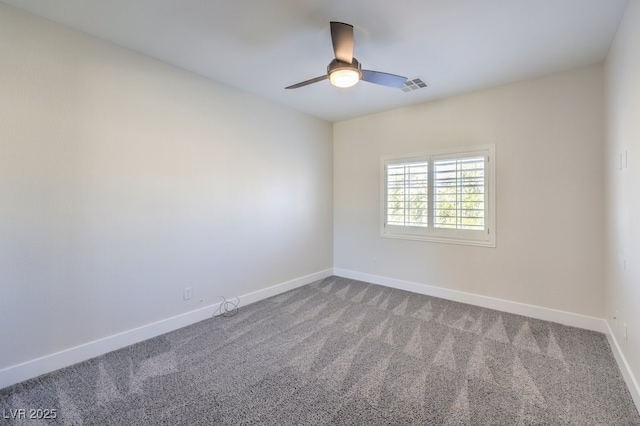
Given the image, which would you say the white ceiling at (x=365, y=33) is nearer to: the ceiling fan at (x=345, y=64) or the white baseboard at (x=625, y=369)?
the ceiling fan at (x=345, y=64)

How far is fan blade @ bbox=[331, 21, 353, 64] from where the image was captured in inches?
85.9

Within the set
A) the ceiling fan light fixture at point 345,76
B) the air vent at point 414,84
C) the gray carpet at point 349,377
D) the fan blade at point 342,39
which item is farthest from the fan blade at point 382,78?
the gray carpet at point 349,377

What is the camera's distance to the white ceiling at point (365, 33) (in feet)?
6.87

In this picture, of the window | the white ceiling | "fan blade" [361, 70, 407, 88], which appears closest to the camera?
the white ceiling

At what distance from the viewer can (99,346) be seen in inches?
99.6

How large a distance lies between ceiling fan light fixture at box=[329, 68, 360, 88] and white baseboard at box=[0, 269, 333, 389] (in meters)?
2.82

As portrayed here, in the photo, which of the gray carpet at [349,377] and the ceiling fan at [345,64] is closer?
the gray carpet at [349,377]

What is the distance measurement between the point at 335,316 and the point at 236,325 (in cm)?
114

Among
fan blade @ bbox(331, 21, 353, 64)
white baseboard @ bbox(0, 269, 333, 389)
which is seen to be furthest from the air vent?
white baseboard @ bbox(0, 269, 333, 389)

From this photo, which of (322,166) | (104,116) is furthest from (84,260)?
(322,166)

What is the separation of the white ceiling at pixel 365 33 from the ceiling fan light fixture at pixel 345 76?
14.2 inches

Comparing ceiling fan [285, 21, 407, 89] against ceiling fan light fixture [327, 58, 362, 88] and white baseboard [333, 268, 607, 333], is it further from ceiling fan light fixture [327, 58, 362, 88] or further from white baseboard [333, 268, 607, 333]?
white baseboard [333, 268, 607, 333]

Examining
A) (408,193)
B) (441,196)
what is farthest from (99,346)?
→ (441,196)

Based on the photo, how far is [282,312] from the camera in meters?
3.48
